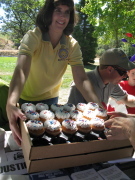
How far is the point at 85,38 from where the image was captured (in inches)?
746

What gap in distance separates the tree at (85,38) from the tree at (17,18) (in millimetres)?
4576

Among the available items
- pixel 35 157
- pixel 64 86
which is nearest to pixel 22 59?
pixel 35 157

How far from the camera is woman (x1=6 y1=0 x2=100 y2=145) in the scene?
166 cm

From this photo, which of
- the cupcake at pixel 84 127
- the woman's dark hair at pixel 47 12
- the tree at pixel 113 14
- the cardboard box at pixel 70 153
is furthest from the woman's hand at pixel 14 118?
the tree at pixel 113 14

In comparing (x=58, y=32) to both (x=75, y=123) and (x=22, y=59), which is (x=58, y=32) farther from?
(x=75, y=123)

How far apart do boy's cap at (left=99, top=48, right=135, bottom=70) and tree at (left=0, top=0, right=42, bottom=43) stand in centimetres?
1472

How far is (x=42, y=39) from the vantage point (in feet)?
5.55

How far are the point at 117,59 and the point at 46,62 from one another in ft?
2.48

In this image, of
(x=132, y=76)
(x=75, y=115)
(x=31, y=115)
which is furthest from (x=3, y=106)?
(x=132, y=76)

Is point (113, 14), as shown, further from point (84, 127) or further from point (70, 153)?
point (70, 153)

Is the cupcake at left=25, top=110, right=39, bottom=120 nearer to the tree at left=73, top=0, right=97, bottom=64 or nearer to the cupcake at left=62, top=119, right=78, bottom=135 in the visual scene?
the cupcake at left=62, top=119, right=78, bottom=135

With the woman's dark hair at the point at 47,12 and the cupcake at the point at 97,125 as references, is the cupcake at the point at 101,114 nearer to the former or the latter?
the cupcake at the point at 97,125

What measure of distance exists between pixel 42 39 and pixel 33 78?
0.37 m

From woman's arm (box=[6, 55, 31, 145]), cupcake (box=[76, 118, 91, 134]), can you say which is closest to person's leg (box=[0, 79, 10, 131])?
woman's arm (box=[6, 55, 31, 145])
